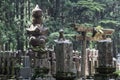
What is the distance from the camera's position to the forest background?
2920cm

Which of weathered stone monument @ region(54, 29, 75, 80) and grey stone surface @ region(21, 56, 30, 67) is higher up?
weathered stone monument @ region(54, 29, 75, 80)

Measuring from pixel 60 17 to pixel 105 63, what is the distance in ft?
78.0

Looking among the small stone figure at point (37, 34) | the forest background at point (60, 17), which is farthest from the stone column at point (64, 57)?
the forest background at point (60, 17)

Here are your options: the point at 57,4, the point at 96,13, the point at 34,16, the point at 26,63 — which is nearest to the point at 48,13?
the point at 57,4

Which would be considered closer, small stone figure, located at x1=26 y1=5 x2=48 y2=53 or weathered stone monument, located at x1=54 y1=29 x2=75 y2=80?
weathered stone monument, located at x1=54 y1=29 x2=75 y2=80

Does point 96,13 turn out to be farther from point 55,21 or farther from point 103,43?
point 103,43

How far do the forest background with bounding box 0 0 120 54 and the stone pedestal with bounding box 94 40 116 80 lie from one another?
726 inches

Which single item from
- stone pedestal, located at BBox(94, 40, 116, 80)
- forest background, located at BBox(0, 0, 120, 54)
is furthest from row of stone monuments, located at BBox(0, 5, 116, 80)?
forest background, located at BBox(0, 0, 120, 54)

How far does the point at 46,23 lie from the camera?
3128cm

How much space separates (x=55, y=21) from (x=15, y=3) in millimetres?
4276

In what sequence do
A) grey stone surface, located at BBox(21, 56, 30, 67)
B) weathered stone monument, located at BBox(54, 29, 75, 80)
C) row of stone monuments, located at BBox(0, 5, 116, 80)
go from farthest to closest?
grey stone surface, located at BBox(21, 56, 30, 67) < row of stone monuments, located at BBox(0, 5, 116, 80) < weathered stone monument, located at BBox(54, 29, 75, 80)

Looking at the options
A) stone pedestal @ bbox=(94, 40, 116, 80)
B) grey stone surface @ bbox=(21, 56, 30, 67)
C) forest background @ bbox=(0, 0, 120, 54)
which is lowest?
grey stone surface @ bbox=(21, 56, 30, 67)

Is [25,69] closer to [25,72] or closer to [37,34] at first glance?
[25,72]

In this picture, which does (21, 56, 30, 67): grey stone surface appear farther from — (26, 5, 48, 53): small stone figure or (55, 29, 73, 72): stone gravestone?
(55, 29, 73, 72): stone gravestone
